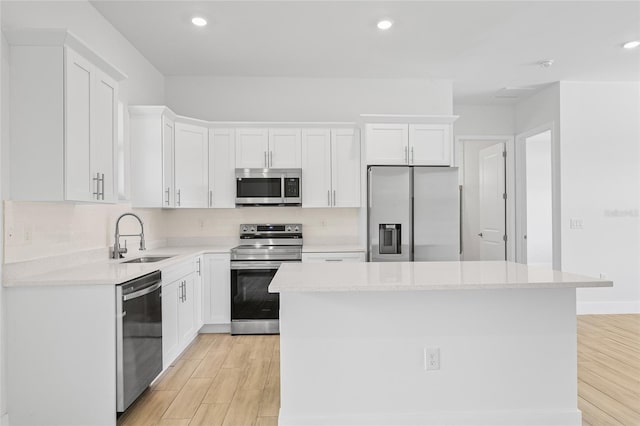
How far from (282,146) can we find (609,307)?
174 inches

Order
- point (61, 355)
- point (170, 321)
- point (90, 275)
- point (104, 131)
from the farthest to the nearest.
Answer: point (170, 321) → point (104, 131) → point (90, 275) → point (61, 355)

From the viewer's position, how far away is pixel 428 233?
13.6 feet

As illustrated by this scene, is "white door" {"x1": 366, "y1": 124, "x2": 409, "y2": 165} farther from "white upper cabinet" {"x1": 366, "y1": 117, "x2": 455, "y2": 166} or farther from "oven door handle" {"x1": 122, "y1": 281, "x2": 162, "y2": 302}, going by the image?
"oven door handle" {"x1": 122, "y1": 281, "x2": 162, "y2": 302}

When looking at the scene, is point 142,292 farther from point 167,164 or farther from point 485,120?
point 485,120

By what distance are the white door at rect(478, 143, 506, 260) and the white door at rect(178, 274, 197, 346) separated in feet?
14.3

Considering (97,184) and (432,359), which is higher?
(97,184)

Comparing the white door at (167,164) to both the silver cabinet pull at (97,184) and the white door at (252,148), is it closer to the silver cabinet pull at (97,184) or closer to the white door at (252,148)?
the white door at (252,148)

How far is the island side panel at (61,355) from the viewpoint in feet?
7.29

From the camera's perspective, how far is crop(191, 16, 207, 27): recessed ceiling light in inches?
129

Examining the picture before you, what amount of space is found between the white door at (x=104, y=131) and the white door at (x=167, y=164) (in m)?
1.01

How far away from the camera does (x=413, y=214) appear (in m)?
4.16

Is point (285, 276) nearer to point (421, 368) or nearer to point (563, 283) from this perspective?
point (421, 368)

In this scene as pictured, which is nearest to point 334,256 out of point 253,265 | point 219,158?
point 253,265

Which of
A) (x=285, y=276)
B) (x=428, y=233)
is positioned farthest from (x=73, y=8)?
(x=428, y=233)
